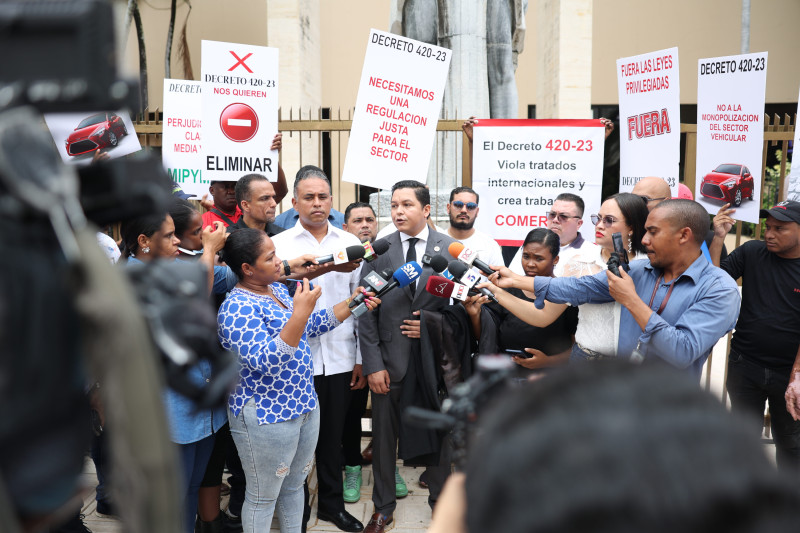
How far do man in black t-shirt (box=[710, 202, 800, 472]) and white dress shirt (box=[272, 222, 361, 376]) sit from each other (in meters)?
2.45

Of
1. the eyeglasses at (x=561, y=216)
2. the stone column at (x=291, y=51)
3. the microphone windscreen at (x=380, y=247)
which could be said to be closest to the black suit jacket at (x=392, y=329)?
the microphone windscreen at (x=380, y=247)

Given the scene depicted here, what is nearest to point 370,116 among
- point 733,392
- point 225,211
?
point 225,211

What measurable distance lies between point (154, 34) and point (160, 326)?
1608 cm

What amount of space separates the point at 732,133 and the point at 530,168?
1.53 m

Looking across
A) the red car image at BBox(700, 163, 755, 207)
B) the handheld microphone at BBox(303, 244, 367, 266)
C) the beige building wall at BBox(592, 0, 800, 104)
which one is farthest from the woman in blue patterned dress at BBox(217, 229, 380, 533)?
the beige building wall at BBox(592, 0, 800, 104)

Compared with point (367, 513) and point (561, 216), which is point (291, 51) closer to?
point (561, 216)

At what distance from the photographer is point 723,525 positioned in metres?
0.52

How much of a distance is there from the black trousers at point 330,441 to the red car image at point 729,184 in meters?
3.07

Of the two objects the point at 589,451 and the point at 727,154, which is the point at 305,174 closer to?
the point at 727,154

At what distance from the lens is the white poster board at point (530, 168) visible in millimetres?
5617

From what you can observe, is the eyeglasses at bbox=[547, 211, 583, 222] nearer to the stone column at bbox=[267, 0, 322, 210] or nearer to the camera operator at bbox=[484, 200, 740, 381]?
the camera operator at bbox=[484, 200, 740, 381]

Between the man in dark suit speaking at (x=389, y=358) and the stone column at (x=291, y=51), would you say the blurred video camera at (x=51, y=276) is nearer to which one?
the man in dark suit speaking at (x=389, y=358)

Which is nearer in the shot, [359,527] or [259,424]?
[259,424]

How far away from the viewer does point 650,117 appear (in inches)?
225
